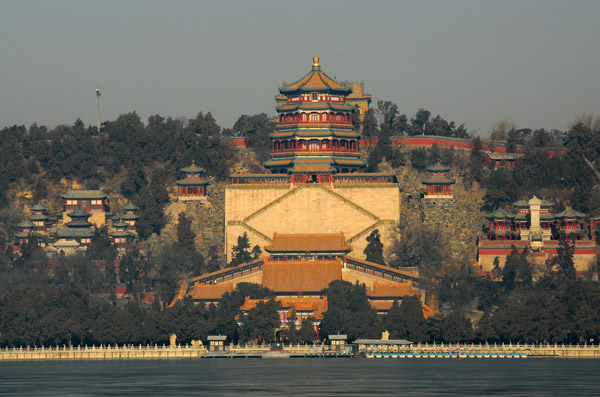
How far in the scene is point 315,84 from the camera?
529 ft

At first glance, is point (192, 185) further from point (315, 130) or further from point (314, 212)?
point (314, 212)

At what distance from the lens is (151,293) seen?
15000cm

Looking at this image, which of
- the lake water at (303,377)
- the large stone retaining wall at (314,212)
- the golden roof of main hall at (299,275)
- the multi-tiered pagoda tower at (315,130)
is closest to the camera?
the lake water at (303,377)

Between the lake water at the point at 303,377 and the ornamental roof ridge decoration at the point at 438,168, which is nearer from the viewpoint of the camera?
the lake water at the point at 303,377

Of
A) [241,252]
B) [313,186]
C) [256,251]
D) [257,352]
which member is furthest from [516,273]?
[257,352]

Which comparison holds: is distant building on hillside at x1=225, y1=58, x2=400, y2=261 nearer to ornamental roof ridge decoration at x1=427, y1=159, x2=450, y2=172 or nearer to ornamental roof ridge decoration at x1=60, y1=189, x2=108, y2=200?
ornamental roof ridge decoration at x1=427, y1=159, x2=450, y2=172

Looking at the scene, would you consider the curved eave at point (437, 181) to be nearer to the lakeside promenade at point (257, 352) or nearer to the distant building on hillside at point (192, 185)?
the distant building on hillside at point (192, 185)

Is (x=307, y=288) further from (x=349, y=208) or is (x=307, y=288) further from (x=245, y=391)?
(x=245, y=391)

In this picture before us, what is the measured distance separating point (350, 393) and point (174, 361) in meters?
29.9

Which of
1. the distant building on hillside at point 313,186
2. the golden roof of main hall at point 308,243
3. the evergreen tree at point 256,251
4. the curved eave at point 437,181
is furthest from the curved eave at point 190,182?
the curved eave at point 437,181

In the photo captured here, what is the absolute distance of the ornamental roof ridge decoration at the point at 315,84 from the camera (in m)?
161

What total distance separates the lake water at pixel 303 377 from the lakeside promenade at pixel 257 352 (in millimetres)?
620

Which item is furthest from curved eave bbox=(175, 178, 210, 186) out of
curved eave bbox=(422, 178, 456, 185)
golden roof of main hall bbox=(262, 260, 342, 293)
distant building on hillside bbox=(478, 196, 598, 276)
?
distant building on hillside bbox=(478, 196, 598, 276)

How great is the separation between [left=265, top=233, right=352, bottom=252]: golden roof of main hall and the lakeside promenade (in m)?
12.5
